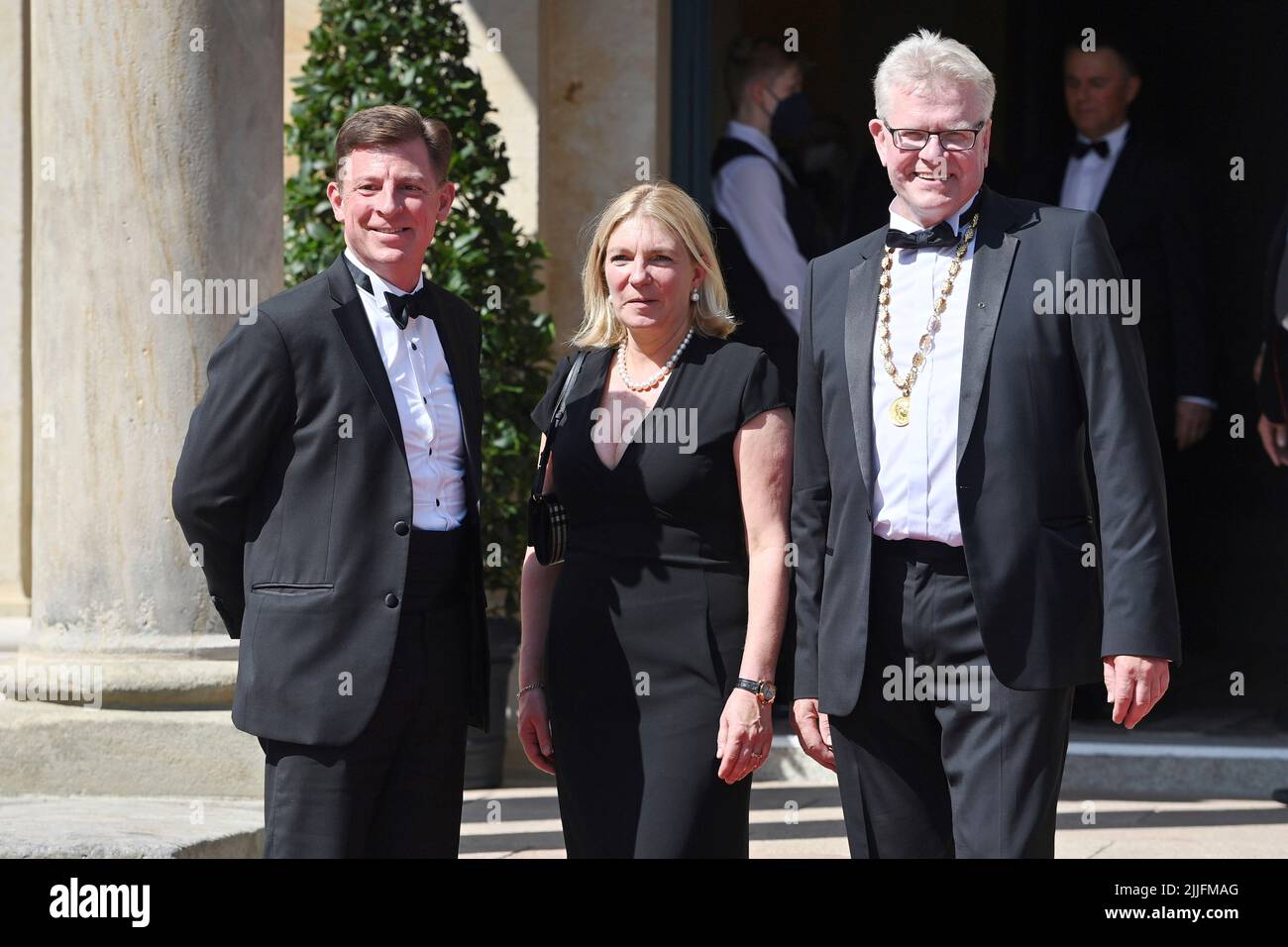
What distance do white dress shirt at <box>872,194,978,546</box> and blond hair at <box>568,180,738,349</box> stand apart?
59 centimetres

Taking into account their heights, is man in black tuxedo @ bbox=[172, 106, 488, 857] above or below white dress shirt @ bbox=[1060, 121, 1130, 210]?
below

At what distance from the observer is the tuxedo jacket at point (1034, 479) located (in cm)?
350

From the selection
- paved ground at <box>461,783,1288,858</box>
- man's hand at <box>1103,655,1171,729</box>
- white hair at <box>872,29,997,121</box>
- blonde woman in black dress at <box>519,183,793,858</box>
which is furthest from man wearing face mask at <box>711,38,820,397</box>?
man's hand at <box>1103,655,1171,729</box>

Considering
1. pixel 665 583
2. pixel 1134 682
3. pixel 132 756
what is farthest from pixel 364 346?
pixel 132 756

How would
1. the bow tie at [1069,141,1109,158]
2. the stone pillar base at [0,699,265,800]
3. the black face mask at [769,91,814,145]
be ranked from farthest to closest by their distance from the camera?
the black face mask at [769,91,814,145], the bow tie at [1069,141,1109,158], the stone pillar base at [0,699,265,800]

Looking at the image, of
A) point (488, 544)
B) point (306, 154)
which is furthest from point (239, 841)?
point (306, 154)

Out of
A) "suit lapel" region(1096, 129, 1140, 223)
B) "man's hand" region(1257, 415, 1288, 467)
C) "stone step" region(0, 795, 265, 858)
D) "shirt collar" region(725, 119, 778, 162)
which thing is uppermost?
"shirt collar" region(725, 119, 778, 162)

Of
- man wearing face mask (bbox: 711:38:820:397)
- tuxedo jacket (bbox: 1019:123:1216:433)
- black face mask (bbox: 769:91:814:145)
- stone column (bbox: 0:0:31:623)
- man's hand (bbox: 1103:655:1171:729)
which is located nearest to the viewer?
man's hand (bbox: 1103:655:1171:729)

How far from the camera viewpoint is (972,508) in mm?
3547

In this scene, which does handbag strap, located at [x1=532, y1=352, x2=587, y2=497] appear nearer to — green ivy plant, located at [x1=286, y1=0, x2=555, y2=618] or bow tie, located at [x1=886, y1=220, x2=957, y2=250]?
bow tie, located at [x1=886, y1=220, x2=957, y2=250]

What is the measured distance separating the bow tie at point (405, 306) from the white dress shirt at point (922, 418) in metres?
0.99

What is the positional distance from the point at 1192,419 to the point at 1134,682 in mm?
4625

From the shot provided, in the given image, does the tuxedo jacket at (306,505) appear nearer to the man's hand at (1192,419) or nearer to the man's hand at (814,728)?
the man's hand at (814,728)

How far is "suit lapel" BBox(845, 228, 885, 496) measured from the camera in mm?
3672
